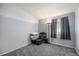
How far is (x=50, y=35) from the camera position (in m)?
2.21

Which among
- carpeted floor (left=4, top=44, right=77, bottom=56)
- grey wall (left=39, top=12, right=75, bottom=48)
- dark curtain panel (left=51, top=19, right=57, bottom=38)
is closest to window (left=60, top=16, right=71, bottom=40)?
grey wall (left=39, top=12, right=75, bottom=48)

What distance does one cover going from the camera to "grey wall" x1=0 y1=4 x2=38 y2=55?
1.98m

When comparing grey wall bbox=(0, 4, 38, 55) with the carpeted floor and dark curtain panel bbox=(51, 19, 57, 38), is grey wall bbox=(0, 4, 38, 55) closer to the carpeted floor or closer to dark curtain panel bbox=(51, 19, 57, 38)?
the carpeted floor

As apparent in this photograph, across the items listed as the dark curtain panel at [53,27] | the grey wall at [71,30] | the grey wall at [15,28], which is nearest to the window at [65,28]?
the grey wall at [71,30]

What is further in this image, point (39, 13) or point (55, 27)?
point (55, 27)

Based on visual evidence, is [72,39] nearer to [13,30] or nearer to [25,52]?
[25,52]

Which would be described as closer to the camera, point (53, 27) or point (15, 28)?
point (15, 28)

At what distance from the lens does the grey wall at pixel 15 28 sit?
198cm

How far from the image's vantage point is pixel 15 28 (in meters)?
2.07

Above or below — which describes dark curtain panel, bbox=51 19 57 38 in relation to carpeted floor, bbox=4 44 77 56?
above

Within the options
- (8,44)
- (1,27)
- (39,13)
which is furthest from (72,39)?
(1,27)

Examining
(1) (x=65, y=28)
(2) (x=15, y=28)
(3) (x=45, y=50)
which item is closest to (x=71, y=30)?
(1) (x=65, y=28)

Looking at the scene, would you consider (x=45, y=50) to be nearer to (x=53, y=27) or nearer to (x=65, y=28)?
(x=53, y=27)

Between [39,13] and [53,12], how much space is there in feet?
1.69
